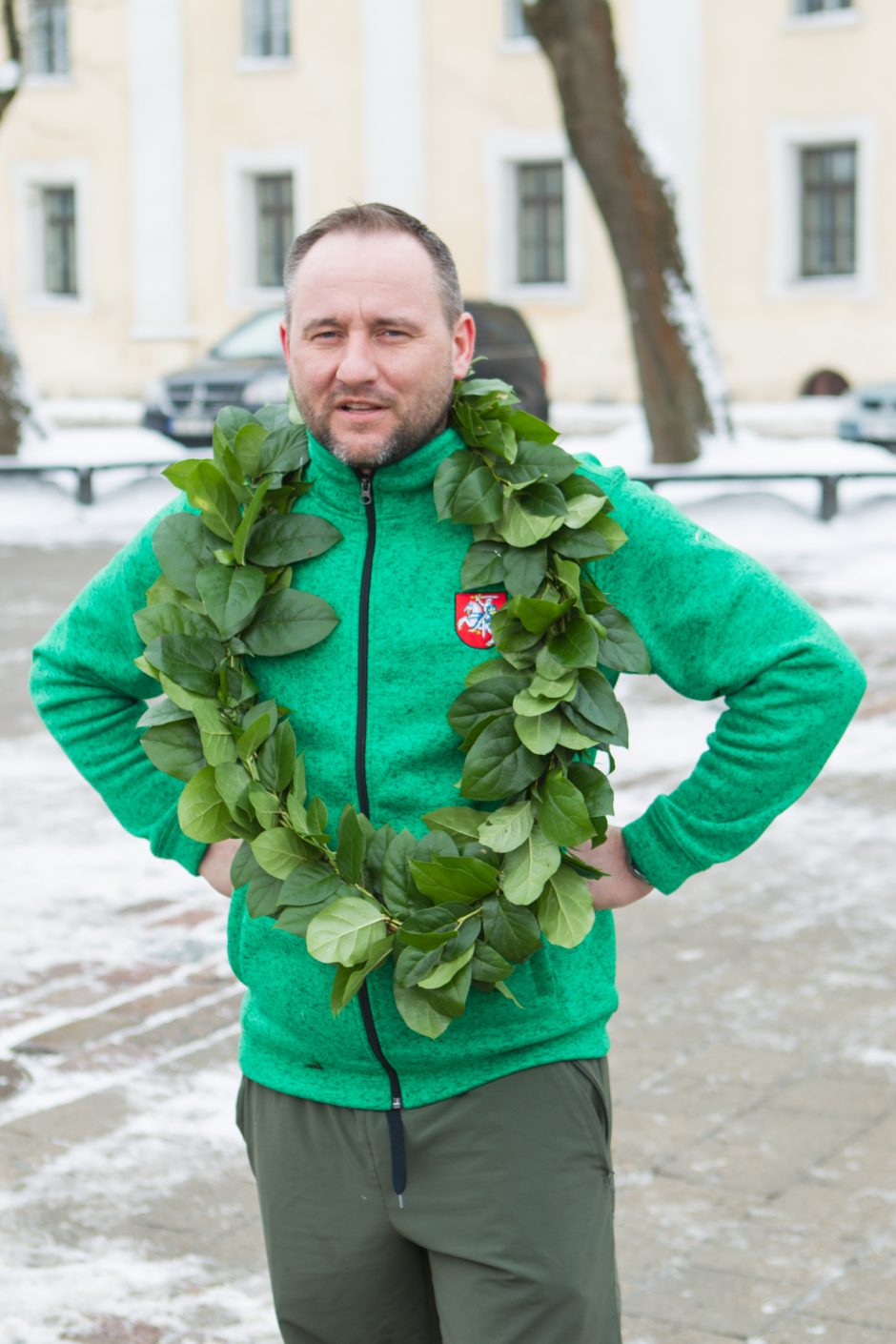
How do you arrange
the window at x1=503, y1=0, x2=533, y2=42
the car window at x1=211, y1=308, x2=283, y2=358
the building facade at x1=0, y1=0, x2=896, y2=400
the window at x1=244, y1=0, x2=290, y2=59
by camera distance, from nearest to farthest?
1. the car window at x1=211, y1=308, x2=283, y2=358
2. the building facade at x1=0, y1=0, x2=896, y2=400
3. the window at x1=503, y1=0, x2=533, y2=42
4. the window at x1=244, y1=0, x2=290, y2=59

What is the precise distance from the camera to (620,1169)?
15.3 ft

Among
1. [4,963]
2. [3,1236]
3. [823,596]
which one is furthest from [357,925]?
[823,596]

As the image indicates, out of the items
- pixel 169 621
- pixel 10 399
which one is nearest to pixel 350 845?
pixel 169 621

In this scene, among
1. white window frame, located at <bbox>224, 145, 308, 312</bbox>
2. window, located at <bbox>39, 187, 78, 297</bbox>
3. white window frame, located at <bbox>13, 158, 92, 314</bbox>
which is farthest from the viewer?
window, located at <bbox>39, 187, 78, 297</bbox>

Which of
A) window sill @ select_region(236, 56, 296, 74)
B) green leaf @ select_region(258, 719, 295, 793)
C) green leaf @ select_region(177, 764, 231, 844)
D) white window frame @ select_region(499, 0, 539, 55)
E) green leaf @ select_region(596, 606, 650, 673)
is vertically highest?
white window frame @ select_region(499, 0, 539, 55)

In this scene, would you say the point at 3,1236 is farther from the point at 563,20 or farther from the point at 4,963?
the point at 563,20

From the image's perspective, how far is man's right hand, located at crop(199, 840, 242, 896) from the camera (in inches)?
113

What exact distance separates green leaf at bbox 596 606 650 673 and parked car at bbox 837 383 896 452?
782 inches

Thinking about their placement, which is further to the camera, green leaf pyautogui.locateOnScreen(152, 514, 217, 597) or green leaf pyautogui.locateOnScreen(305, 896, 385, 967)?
green leaf pyautogui.locateOnScreen(152, 514, 217, 597)

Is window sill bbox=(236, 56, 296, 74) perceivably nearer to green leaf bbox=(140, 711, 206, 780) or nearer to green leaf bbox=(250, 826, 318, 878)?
green leaf bbox=(140, 711, 206, 780)

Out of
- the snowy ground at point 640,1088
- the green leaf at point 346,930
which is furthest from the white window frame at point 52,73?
the green leaf at point 346,930

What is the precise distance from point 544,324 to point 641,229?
14.5 metres

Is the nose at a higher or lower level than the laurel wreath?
higher

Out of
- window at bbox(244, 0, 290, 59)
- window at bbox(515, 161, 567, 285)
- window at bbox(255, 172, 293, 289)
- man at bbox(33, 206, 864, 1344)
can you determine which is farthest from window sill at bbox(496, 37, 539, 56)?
man at bbox(33, 206, 864, 1344)
